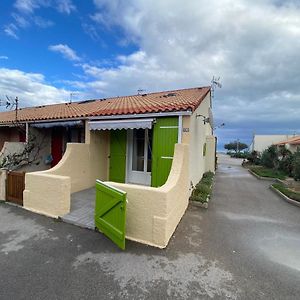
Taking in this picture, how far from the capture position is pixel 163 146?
8656mm

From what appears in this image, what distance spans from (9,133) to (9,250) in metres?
14.4

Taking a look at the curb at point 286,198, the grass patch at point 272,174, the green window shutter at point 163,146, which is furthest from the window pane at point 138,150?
the grass patch at point 272,174

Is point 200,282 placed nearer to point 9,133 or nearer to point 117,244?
point 117,244

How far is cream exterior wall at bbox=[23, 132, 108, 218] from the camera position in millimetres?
7152

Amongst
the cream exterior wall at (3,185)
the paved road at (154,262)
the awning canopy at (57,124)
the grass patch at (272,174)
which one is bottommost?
the paved road at (154,262)

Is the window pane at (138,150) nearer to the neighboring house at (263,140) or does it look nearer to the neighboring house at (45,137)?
the neighboring house at (45,137)

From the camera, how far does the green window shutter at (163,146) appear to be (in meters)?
8.38

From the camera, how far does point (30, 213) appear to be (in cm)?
767

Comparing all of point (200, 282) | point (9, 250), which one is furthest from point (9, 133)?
point (200, 282)

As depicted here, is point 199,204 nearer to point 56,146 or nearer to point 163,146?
point 163,146

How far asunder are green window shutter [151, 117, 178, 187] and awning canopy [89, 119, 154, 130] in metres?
0.49

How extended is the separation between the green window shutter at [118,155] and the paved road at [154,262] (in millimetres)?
4629

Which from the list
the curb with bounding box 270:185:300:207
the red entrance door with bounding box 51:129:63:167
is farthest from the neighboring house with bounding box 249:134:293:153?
the red entrance door with bounding box 51:129:63:167

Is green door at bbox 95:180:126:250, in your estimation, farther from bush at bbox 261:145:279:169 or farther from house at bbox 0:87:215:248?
bush at bbox 261:145:279:169
